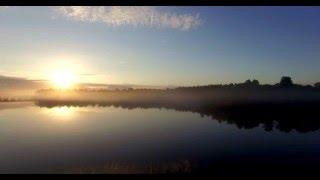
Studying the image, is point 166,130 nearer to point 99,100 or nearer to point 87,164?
point 87,164

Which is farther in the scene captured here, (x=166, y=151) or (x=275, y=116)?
(x=275, y=116)

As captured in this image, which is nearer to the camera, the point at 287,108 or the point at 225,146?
the point at 225,146

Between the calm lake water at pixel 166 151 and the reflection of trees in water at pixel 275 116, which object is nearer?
the calm lake water at pixel 166 151

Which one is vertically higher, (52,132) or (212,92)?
(212,92)

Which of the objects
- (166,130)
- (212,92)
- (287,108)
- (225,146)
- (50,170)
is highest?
(212,92)

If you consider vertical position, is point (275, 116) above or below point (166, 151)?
above

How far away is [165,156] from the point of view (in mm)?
29312

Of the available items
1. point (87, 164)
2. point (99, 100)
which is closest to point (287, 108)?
point (87, 164)

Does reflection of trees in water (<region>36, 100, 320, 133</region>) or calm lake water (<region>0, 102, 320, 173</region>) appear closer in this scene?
calm lake water (<region>0, 102, 320, 173</region>)

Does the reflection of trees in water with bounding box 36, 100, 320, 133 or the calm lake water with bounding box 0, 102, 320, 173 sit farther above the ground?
the reflection of trees in water with bounding box 36, 100, 320, 133

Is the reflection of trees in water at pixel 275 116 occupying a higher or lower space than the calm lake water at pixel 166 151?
higher
